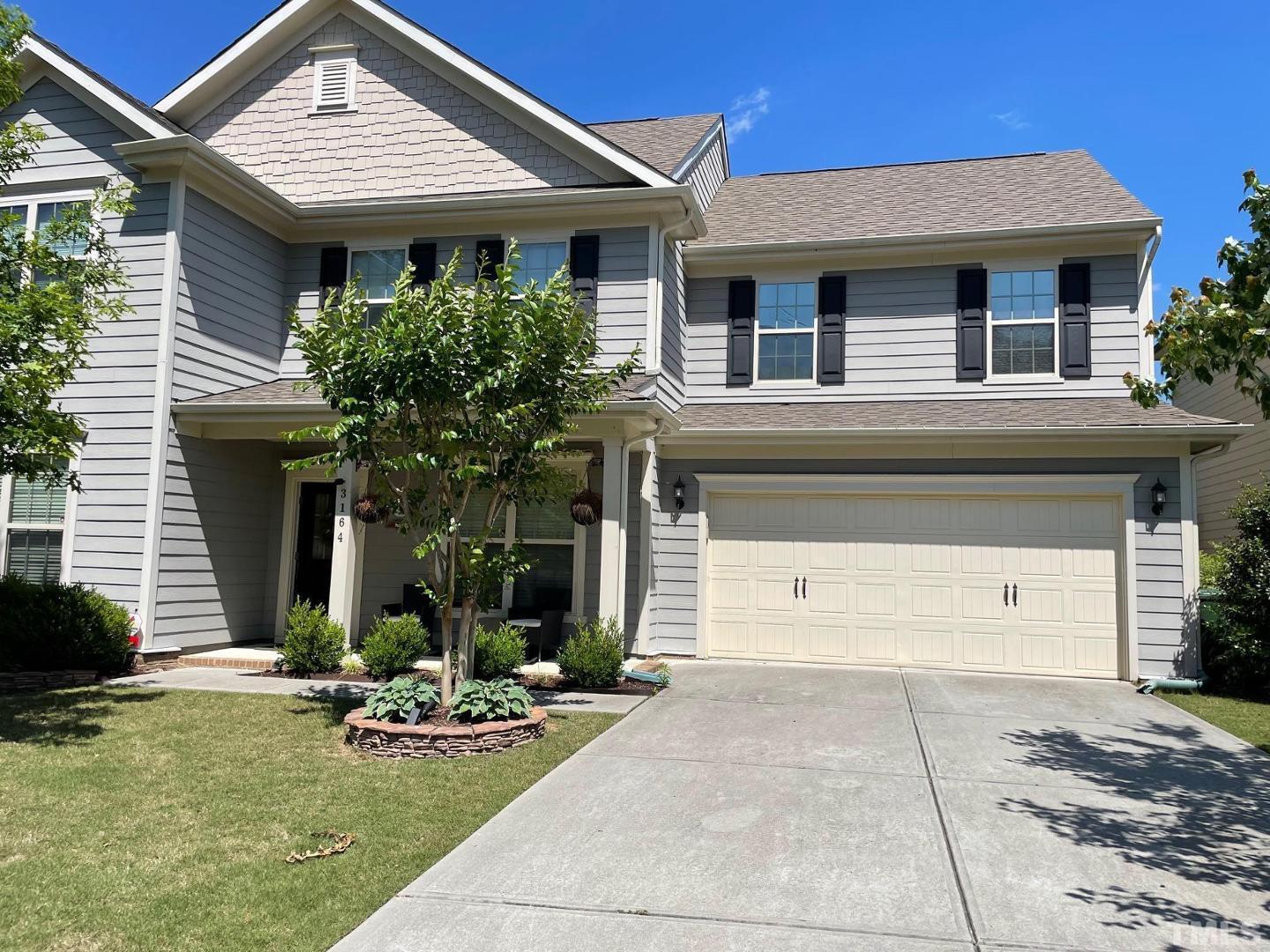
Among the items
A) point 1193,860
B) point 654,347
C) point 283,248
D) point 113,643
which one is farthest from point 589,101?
point 1193,860

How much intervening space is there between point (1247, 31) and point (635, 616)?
365 inches

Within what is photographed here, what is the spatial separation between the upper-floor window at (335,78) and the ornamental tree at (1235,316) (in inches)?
436

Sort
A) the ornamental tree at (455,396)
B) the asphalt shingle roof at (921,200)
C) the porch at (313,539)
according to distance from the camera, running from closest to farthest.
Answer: the ornamental tree at (455,396)
the porch at (313,539)
the asphalt shingle roof at (921,200)

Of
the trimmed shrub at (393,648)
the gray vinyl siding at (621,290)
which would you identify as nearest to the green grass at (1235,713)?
the gray vinyl siding at (621,290)

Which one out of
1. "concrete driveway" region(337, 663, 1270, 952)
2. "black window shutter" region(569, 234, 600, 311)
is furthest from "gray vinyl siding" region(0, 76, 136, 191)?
"concrete driveway" region(337, 663, 1270, 952)

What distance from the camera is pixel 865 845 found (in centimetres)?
477

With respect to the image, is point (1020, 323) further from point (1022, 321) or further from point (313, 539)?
point (313, 539)

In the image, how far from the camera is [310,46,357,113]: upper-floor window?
1255 centimetres

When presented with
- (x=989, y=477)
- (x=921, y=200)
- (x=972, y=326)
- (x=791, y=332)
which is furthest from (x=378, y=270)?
(x=989, y=477)

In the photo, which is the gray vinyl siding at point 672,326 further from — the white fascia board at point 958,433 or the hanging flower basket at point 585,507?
the hanging flower basket at point 585,507

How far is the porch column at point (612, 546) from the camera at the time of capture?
32.0ft

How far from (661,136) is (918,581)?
807 cm

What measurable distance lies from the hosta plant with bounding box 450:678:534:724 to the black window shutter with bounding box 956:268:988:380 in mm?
7455

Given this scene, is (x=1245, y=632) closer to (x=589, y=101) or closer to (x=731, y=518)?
(x=731, y=518)
